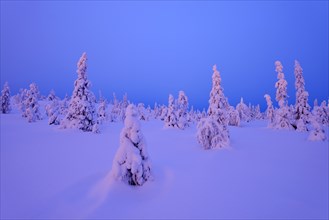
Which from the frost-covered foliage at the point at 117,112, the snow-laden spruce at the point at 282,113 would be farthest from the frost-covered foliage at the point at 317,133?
the frost-covered foliage at the point at 117,112

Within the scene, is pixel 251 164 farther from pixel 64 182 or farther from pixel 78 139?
pixel 78 139

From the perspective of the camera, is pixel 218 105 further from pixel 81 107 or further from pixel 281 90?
pixel 281 90

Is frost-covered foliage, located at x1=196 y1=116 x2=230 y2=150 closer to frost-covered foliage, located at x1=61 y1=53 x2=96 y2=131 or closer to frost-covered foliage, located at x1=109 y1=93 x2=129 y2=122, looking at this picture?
frost-covered foliage, located at x1=61 y1=53 x2=96 y2=131

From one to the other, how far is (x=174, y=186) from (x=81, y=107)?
65.3 feet

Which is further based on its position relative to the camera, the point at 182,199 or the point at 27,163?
the point at 27,163

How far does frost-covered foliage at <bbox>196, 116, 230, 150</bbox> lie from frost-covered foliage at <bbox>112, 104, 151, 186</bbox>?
880cm

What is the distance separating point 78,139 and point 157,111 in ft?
279

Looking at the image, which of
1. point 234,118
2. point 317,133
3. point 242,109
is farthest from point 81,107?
point 242,109

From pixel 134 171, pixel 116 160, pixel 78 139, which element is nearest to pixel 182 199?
pixel 134 171

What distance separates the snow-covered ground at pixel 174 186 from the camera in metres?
9.32

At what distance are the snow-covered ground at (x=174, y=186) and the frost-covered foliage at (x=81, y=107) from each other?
9943mm

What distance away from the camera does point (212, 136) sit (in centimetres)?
1906

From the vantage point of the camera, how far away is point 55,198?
1021cm

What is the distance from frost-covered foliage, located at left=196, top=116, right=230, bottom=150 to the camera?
18.9m
